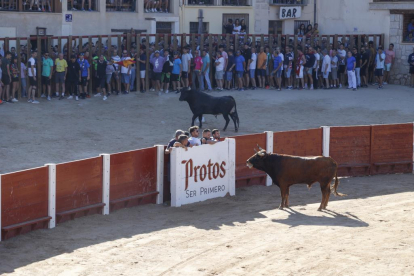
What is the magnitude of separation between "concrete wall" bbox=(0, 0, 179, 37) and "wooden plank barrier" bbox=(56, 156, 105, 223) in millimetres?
15417

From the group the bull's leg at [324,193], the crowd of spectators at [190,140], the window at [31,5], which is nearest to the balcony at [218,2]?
the window at [31,5]

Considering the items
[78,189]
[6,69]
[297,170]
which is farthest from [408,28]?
[78,189]

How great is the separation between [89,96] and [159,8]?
8.61 metres

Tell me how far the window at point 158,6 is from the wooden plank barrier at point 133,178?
18.3 m

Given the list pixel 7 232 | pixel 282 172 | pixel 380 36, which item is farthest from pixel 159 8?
pixel 7 232

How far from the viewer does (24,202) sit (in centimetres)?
1243

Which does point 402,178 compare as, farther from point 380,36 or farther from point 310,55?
point 380,36

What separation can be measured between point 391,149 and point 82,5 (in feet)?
50.9

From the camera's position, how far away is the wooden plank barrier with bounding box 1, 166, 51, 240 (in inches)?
472

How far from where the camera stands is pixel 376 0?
3147 centimetres

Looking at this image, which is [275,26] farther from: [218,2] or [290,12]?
[218,2]

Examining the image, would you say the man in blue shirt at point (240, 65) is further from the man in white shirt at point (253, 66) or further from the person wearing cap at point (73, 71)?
the person wearing cap at point (73, 71)

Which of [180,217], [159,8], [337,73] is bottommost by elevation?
[180,217]

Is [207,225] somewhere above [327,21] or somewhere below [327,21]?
below
